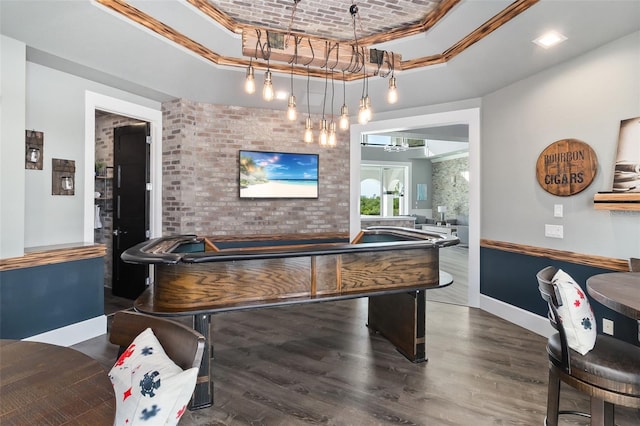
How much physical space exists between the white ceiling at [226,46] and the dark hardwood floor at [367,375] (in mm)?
2760

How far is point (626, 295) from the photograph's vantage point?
1.75m

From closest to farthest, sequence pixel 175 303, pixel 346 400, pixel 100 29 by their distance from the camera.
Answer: pixel 175 303
pixel 346 400
pixel 100 29

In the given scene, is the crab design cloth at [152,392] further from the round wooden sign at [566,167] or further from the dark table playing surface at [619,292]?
the round wooden sign at [566,167]

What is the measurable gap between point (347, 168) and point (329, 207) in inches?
26.9

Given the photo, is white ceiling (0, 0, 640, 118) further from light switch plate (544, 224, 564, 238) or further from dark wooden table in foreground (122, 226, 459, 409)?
dark wooden table in foreground (122, 226, 459, 409)

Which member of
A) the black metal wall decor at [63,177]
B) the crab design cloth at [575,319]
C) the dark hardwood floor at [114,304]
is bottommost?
the dark hardwood floor at [114,304]

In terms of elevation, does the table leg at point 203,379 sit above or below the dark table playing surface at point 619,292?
below

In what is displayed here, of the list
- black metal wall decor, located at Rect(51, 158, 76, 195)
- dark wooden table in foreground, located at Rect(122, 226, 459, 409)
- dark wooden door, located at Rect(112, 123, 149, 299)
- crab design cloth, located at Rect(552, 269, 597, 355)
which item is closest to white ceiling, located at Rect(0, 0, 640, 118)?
dark wooden door, located at Rect(112, 123, 149, 299)

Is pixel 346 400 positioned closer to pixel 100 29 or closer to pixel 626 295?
pixel 626 295

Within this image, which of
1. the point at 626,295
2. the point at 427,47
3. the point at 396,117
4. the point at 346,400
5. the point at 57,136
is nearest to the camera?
the point at 626,295

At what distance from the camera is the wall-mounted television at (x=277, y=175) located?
488 cm

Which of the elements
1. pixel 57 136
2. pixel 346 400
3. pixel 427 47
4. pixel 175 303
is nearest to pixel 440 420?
pixel 346 400

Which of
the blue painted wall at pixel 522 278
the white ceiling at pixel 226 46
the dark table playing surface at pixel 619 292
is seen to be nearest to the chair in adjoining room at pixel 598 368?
the dark table playing surface at pixel 619 292

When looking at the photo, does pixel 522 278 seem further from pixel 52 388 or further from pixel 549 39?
pixel 52 388
